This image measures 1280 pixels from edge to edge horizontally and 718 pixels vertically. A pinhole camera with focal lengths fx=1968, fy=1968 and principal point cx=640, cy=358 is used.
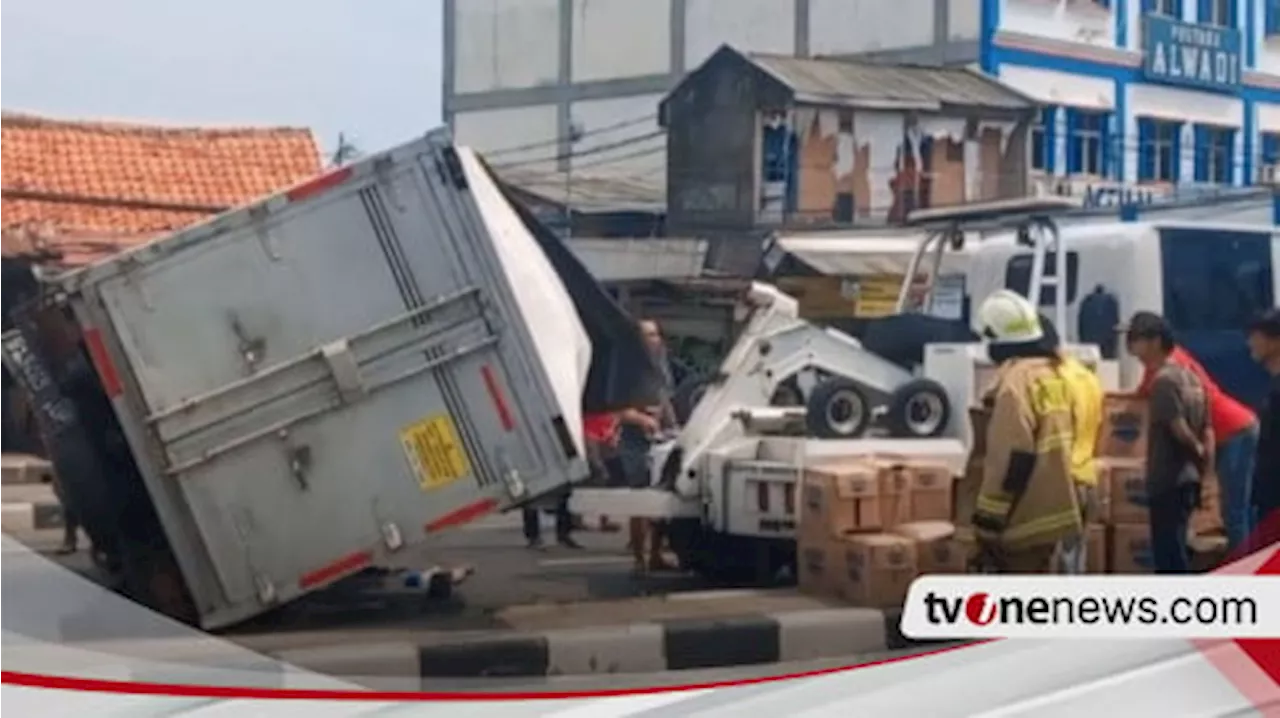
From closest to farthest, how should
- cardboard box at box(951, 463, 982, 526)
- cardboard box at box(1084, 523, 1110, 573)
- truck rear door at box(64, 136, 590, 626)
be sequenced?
truck rear door at box(64, 136, 590, 626) → cardboard box at box(951, 463, 982, 526) → cardboard box at box(1084, 523, 1110, 573)

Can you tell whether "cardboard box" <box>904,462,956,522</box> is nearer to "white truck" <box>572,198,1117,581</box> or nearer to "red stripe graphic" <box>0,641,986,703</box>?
"white truck" <box>572,198,1117,581</box>

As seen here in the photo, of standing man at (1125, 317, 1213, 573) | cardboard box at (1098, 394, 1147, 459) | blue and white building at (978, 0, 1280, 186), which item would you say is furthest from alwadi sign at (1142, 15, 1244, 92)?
cardboard box at (1098, 394, 1147, 459)

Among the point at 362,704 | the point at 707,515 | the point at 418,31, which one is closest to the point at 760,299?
the point at 707,515

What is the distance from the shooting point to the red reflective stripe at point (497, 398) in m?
2.47

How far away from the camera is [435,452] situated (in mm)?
2486

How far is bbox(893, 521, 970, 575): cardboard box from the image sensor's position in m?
2.82

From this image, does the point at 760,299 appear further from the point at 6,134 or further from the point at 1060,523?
the point at 6,134

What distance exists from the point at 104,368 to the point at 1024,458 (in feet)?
4.31

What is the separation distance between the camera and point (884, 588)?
2787 millimetres

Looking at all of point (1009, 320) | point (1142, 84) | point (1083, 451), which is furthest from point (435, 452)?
point (1142, 84)

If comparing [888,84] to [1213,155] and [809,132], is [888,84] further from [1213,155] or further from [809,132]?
[1213,155]

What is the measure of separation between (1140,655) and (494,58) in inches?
52.9

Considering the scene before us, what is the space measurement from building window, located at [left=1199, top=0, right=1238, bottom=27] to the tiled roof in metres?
1.39
